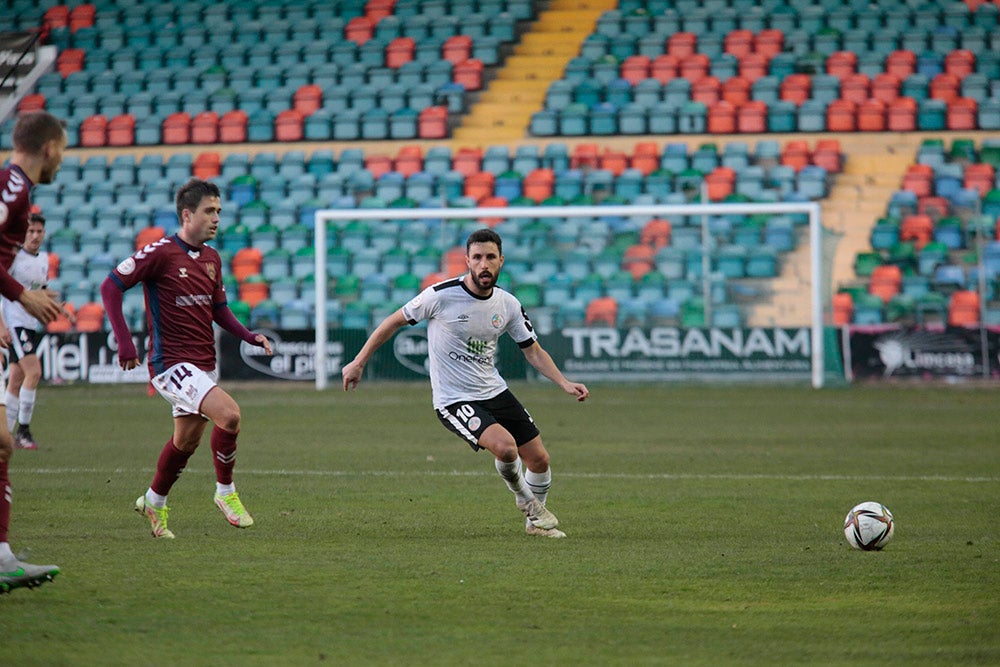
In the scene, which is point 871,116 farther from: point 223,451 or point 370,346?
point 223,451

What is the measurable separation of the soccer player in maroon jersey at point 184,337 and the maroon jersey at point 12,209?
1764 mm

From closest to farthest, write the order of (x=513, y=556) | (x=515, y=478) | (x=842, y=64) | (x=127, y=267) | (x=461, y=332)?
(x=513, y=556) → (x=127, y=267) → (x=515, y=478) → (x=461, y=332) → (x=842, y=64)

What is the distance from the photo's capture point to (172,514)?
9414 millimetres

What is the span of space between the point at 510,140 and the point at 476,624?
24.2 m

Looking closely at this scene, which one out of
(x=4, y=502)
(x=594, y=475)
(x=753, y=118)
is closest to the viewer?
(x=4, y=502)

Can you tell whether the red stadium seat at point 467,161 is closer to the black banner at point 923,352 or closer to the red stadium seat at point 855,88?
the red stadium seat at point 855,88

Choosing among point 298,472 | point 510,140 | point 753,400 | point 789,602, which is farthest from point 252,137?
point 789,602

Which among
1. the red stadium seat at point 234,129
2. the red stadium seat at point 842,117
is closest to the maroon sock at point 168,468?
the red stadium seat at point 842,117

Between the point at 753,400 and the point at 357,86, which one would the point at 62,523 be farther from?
the point at 357,86

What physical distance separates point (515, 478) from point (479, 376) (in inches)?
27.0

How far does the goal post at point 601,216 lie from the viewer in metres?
22.9

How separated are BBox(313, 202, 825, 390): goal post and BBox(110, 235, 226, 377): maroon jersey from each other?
48.8ft

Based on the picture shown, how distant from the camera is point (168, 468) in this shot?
8375 mm

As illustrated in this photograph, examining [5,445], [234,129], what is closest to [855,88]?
[234,129]
